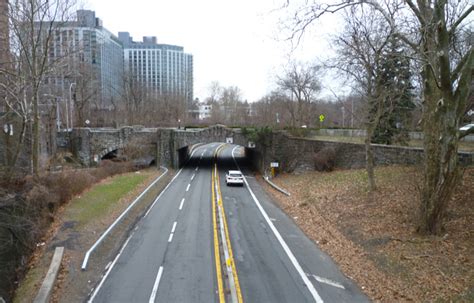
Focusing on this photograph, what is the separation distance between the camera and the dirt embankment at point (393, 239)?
10.6 metres

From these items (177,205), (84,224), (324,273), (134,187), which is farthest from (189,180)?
(324,273)

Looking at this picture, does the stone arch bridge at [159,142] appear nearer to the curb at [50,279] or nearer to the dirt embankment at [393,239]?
the dirt embankment at [393,239]

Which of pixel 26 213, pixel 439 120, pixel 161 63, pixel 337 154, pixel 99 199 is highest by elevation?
pixel 161 63

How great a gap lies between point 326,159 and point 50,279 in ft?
83.5

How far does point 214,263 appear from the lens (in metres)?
13.8

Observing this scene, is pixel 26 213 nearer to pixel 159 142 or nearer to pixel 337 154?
pixel 337 154

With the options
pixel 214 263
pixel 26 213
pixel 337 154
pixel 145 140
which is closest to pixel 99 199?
pixel 26 213

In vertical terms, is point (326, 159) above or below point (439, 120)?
below

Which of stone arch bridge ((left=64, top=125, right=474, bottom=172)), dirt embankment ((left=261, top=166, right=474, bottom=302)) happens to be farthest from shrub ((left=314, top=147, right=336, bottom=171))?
dirt embankment ((left=261, top=166, right=474, bottom=302))

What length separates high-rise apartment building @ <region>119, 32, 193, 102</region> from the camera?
118438 mm

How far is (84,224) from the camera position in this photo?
1888 cm

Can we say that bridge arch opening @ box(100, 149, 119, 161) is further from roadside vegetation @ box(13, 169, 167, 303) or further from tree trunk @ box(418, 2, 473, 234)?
tree trunk @ box(418, 2, 473, 234)

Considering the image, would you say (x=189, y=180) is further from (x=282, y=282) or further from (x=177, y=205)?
(x=282, y=282)

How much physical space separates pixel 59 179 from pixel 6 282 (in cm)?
1239
